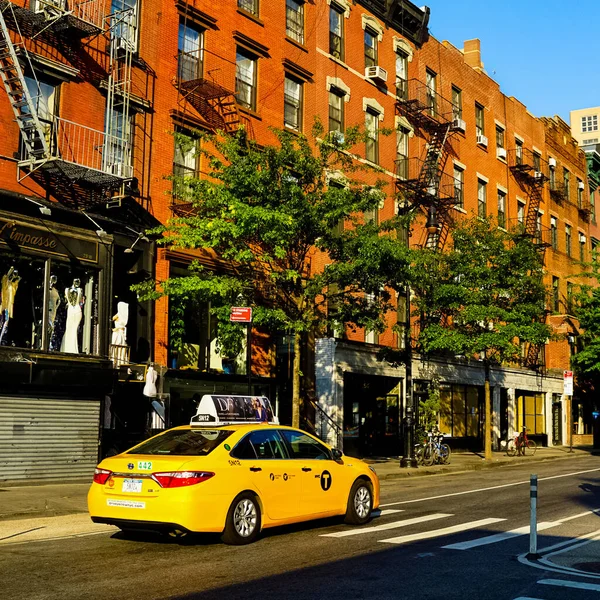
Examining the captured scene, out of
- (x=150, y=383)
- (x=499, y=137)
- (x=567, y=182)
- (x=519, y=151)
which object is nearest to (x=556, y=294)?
(x=567, y=182)

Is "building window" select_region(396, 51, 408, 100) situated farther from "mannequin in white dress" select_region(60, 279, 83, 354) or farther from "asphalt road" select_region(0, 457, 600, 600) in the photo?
"asphalt road" select_region(0, 457, 600, 600)

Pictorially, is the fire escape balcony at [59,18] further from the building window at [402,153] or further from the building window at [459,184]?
the building window at [459,184]

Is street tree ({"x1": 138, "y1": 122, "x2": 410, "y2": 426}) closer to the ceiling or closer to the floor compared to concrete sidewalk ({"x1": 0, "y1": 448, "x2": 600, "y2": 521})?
closer to the ceiling

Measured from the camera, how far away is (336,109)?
1202 inches

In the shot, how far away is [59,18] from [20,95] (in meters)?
2.13

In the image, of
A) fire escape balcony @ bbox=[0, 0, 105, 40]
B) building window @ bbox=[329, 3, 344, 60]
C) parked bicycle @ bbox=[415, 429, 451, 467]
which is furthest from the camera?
building window @ bbox=[329, 3, 344, 60]

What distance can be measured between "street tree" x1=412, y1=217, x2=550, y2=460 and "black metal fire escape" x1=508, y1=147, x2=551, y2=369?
12.4m

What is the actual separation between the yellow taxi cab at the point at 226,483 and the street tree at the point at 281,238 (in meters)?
8.08

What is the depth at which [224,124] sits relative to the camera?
24.8 meters

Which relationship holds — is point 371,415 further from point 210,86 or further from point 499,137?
point 499,137

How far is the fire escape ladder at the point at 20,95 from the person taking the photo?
18.1m

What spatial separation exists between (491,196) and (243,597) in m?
36.7

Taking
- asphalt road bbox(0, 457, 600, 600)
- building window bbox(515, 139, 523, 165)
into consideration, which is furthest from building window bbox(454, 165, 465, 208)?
asphalt road bbox(0, 457, 600, 600)

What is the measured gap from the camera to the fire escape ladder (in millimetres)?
18125
